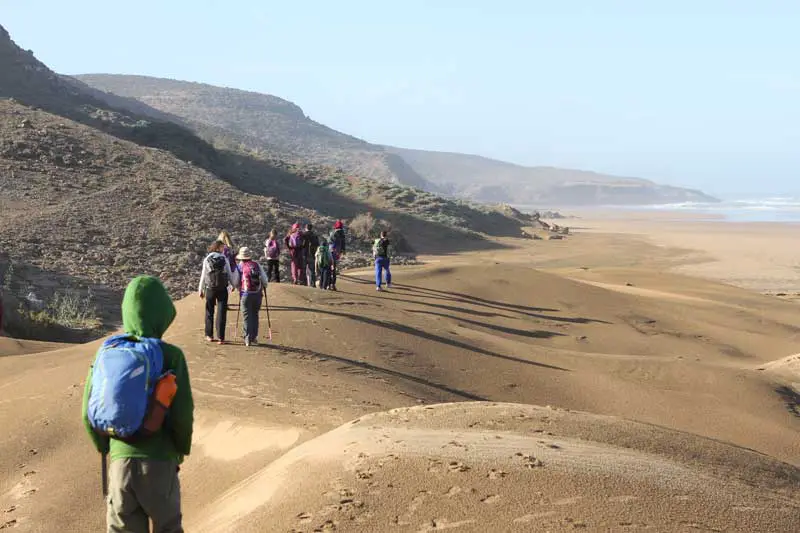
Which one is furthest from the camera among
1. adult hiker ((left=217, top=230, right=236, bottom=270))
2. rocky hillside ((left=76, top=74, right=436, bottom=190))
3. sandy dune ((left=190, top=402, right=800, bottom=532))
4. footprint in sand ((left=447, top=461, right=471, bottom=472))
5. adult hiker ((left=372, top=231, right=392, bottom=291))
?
rocky hillside ((left=76, top=74, right=436, bottom=190))

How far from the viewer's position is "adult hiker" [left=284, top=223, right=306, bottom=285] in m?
17.9

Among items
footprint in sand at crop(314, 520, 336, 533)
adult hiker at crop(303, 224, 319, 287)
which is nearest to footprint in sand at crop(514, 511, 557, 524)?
footprint in sand at crop(314, 520, 336, 533)

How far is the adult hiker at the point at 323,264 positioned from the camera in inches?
689

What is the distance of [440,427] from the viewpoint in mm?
6887

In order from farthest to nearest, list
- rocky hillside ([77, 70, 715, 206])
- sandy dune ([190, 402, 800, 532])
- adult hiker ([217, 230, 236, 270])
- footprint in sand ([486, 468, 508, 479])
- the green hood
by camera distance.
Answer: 1. rocky hillside ([77, 70, 715, 206])
2. adult hiker ([217, 230, 236, 270])
3. footprint in sand ([486, 468, 508, 479])
4. sandy dune ([190, 402, 800, 532])
5. the green hood

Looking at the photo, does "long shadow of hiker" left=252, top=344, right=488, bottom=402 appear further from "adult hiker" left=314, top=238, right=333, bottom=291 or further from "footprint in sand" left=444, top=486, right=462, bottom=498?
"footprint in sand" left=444, top=486, right=462, bottom=498

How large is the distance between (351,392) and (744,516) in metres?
5.31

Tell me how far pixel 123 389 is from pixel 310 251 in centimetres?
1459

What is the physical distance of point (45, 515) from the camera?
251 inches

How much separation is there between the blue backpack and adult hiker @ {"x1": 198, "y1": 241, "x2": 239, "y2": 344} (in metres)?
7.11

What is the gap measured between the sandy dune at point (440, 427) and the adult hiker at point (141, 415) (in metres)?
1.02

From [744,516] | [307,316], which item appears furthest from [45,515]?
[307,316]

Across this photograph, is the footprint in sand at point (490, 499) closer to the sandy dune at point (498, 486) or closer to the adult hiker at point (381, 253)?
the sandy dune at point (498, 486)

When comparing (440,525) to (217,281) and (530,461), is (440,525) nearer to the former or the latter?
(530,461)
